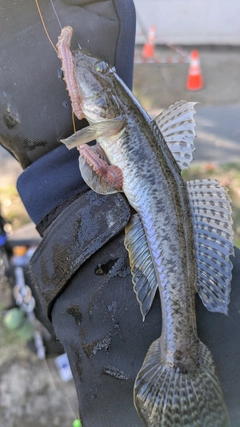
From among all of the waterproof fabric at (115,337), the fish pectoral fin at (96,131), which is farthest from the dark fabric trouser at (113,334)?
the fish pectoral fin at (96,131)

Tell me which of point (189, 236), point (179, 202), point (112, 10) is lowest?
point (189, 236)

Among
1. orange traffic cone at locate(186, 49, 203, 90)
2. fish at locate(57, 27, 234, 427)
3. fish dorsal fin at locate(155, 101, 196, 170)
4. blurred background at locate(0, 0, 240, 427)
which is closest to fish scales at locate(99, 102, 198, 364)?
fish at locate(57, 27, 234, 427)

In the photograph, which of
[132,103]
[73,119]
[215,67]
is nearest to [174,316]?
[132,103]

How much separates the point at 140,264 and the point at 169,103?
215 inches

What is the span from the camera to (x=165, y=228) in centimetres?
167

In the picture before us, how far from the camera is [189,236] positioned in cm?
168

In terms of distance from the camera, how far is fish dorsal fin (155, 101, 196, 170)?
181 centimetres

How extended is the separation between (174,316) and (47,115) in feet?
4.46

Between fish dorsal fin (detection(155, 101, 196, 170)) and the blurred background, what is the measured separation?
2.43 m

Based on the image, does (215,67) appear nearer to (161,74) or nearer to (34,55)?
(161,74)

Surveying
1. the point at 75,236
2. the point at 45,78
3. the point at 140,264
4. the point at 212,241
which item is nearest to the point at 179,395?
the point at 140,264

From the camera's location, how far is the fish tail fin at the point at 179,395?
58.8 inches

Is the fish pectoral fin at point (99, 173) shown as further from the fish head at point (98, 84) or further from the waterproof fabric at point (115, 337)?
the waterproof fabric at point (115, 337)

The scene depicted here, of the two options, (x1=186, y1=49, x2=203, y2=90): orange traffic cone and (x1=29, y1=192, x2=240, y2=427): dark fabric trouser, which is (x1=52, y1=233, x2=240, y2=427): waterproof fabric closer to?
(x1=29, y1=192, x2=240, y2=427): dark fabric trouser
